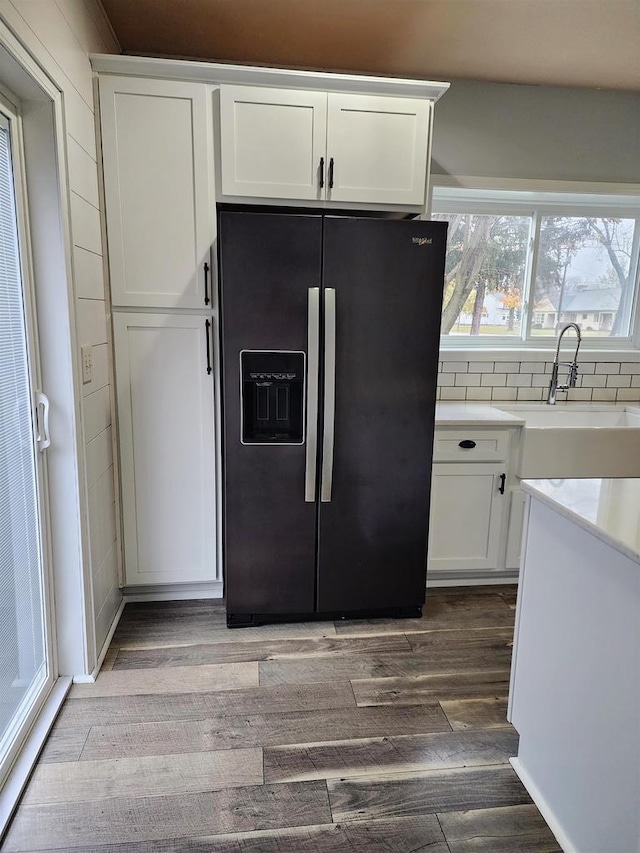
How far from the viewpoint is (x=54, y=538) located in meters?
1.86

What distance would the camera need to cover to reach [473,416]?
2627mm

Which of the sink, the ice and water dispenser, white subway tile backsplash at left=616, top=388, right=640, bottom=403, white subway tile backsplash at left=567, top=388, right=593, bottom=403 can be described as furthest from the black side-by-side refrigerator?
white subway tile backsplash at left=616, top=388, right=640, bottom=403

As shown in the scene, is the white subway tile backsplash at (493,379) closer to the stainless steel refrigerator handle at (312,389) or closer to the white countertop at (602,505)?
the stainless steel refrigerator handle at (312,389)

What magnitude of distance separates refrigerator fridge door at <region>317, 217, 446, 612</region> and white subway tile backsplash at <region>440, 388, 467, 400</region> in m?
0.85

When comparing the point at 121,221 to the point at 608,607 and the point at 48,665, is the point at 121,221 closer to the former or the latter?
the point at 48,665

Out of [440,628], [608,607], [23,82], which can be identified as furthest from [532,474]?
[23,82]

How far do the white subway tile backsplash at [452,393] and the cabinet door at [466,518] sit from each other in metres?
0.62

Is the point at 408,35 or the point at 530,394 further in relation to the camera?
the point at 530,394

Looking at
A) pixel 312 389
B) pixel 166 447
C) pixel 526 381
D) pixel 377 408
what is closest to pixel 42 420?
pixel 166 447

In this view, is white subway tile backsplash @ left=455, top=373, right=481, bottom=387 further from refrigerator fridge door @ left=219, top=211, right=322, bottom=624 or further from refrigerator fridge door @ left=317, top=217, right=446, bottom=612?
refrigerator fridge door @ left=219, top=211, right=322, bottom=624

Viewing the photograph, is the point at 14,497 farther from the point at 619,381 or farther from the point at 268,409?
the point at 619,381

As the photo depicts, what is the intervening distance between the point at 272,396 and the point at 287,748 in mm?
1271

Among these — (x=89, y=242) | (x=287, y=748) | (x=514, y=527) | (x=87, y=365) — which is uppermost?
(x=89, y=242)

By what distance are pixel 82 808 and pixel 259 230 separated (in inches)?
77.8
